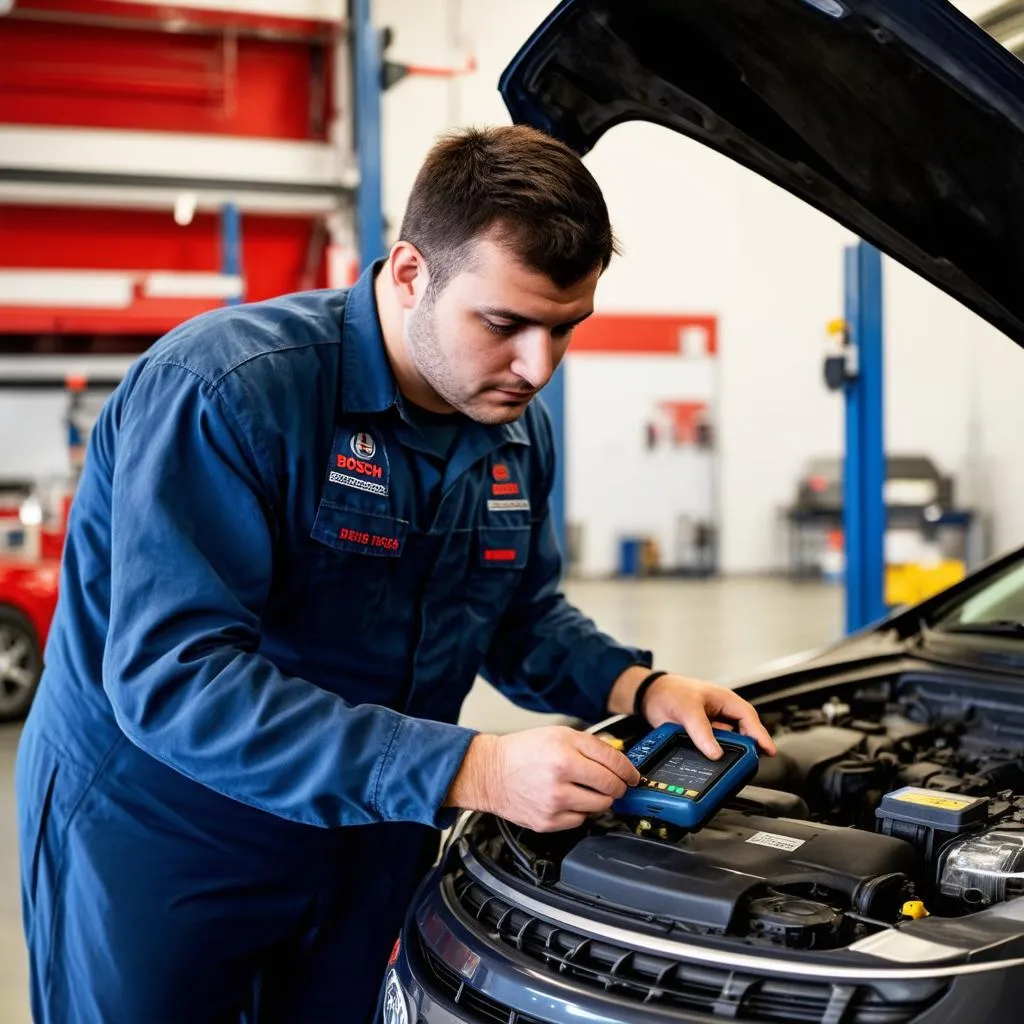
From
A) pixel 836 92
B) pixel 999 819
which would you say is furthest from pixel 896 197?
pixel 999 819

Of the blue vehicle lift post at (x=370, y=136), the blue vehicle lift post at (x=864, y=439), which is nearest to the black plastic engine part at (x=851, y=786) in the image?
the blue vehicle lift post at (x=864, y=439)

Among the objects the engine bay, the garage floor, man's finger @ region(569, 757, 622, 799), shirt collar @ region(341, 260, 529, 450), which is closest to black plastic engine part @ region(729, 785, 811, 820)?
the engine bay

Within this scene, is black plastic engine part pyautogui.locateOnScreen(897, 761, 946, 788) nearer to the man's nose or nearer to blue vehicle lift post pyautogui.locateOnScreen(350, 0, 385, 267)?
the man's nose

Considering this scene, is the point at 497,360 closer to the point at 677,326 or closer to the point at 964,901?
the point at 964,901

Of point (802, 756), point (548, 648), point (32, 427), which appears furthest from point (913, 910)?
point (32, 427)

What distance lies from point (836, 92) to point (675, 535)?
910 centimetres

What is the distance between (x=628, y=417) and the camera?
404 inches

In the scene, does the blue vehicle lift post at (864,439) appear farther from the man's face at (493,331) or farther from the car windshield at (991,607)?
the man's face at (493,331)

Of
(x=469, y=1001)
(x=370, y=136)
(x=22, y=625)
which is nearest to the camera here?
(x=469, y=1001)

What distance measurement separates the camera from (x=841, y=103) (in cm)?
143

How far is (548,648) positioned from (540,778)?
585 millimetres

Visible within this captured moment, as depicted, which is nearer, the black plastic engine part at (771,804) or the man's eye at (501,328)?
the man's eye at (501,328)

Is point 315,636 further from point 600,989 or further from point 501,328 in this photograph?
point 600,989

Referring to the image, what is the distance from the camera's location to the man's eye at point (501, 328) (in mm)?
1311
